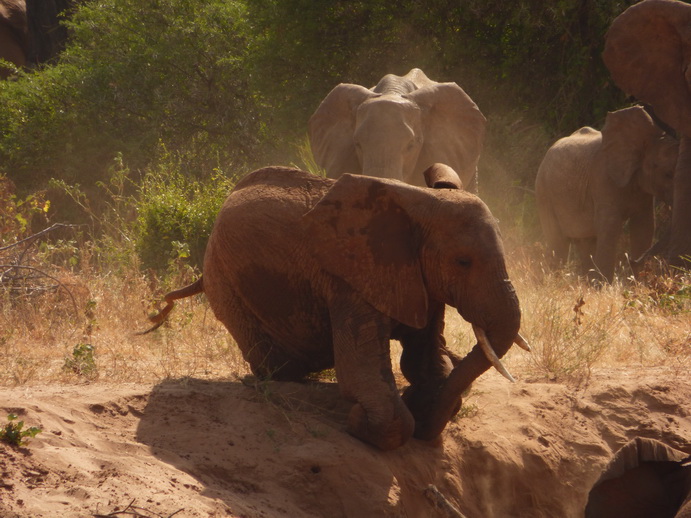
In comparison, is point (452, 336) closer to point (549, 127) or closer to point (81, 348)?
point (81, 348)

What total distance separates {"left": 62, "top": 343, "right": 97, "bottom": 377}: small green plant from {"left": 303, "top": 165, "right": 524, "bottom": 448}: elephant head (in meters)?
1.54

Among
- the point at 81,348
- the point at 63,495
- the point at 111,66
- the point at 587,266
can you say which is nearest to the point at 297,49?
the point at 111,66

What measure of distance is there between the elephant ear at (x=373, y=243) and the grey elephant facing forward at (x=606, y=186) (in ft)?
19.3

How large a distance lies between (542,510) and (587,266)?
299 inches

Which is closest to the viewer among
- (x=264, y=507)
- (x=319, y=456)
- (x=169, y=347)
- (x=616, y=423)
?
(x=264, y=507)

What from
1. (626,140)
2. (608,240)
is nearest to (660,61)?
(626,140)

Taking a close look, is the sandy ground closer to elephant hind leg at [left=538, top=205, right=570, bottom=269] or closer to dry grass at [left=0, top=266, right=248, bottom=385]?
dry grass at [left=0, top=266, right=248, bottom=385]

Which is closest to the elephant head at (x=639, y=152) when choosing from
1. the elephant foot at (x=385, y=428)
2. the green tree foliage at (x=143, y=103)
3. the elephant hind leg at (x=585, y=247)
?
the elephant hind leg at (x=585, y=247)

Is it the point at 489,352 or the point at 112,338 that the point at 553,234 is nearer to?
the point at 112,338

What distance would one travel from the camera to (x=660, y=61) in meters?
11.7

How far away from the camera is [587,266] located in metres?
13.2

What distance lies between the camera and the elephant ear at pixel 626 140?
11.9m

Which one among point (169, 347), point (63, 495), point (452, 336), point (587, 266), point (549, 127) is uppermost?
point (63, 495)

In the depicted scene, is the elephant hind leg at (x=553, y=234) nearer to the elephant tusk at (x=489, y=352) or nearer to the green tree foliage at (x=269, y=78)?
the green tree foliage at (x=269, y=78)
